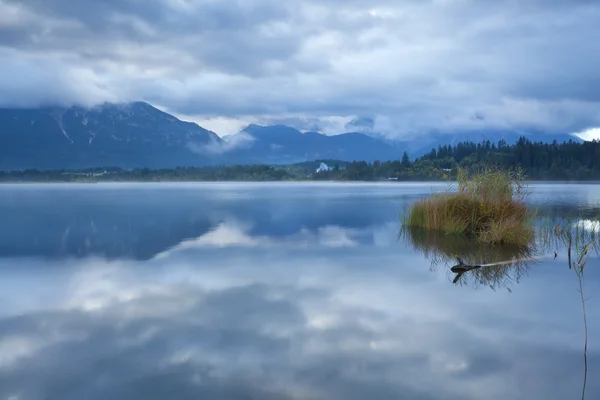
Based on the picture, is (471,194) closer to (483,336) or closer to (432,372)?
(483,336)

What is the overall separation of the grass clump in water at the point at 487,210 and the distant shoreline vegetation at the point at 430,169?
286 ft

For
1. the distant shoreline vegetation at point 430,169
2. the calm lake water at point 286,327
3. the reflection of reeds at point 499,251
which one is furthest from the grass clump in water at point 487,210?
the distant shoreline vegetation at point 430,169

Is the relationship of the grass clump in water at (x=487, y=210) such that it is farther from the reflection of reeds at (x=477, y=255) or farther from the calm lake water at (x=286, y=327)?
the calm lake water at (x=286, y=327)

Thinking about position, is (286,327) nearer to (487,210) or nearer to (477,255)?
(477,255)

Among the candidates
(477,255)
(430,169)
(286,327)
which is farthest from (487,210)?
(430,169)

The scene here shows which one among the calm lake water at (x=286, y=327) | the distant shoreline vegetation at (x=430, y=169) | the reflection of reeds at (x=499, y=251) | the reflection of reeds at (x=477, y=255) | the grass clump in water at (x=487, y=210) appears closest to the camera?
the calm lake water at (x=286, y=327)

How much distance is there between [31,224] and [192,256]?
47.2 feet

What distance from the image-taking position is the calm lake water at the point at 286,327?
259 inches

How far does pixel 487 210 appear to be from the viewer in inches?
774

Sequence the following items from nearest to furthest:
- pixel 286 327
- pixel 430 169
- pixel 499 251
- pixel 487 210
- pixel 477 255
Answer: pixel 286 327 → pixel 477 255 → pixel 499 251 → pixel 487 210 → pixel 430 169

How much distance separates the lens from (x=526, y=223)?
62.2 ft

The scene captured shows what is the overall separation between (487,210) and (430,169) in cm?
12730

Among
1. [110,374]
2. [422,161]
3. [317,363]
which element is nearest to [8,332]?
[110,374]

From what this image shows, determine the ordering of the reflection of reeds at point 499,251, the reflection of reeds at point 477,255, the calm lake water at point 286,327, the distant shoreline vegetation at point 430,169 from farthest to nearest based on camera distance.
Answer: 1. the distant shoreline vegetation at point 430,169
2. the reflection of reeds at point 477,255
3. the reflection of reeds at point 499,251
4. the calm lake water at point 286,327
